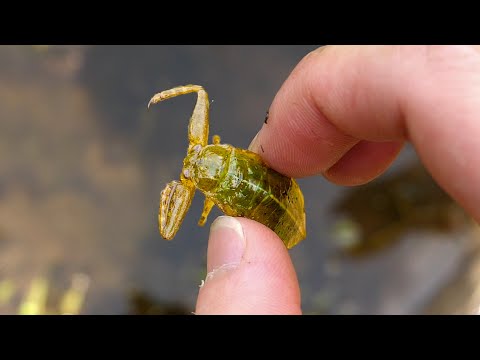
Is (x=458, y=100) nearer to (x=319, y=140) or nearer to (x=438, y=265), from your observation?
(x=319, y=140)

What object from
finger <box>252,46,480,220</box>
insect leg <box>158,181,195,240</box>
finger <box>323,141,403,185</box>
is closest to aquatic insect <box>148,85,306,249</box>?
insect leg <box>158,181,195,240</box>

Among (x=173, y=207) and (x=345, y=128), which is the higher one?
(x=345, y=128)

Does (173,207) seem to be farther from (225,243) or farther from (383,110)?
(383,110)

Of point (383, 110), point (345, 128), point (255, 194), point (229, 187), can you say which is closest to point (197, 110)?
point (229, 187)

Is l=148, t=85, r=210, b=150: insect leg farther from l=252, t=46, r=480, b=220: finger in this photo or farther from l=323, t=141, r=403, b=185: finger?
l=323, t=141, r=403, b=185: finger

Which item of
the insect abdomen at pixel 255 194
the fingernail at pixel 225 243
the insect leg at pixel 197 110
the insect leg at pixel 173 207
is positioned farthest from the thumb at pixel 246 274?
the insect leg at pixel 197 110

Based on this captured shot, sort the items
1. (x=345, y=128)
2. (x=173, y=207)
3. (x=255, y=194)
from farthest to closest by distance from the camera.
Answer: (x=173, y=207), (x=255, y=194), (x=345, y=128)

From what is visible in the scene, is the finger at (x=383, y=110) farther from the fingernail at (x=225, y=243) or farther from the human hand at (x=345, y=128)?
the fingernail at (x=225, y=243)
